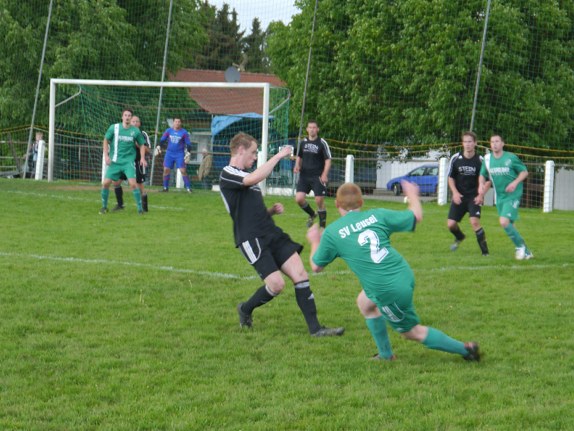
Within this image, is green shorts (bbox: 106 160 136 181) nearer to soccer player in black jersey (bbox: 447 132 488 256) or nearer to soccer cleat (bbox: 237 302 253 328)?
soccer player in black jersey (bbox: 447 132 488 256)

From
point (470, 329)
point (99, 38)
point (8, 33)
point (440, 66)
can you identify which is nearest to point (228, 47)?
point (99, 38)

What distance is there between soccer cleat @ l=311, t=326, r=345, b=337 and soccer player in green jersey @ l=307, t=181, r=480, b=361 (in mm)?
1123

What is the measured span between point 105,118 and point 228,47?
9.57m

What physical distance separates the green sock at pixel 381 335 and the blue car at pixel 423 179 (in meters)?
20.9

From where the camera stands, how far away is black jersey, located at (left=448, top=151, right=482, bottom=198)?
13172 mm

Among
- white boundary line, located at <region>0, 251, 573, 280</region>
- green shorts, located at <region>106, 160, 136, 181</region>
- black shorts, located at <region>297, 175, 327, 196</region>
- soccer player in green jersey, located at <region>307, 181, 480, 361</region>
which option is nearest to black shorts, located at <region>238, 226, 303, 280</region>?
soccer player in green jersey, located at <region>307, 181, 480, 361</region>

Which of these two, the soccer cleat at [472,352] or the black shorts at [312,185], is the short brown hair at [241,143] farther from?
A: the black shorts at [312,185]

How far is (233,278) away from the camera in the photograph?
33.9 feet

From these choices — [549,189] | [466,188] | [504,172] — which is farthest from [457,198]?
[549,189]

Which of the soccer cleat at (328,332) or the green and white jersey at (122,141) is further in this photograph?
the green and white jersey at (122,141)

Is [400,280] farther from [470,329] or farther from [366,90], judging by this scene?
[366,90]

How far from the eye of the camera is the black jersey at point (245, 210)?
768 centimetres

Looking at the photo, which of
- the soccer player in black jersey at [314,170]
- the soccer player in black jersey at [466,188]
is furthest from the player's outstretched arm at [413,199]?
the soccer player in black jersey at [314,170]

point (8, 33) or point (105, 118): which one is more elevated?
point (8, 33)
